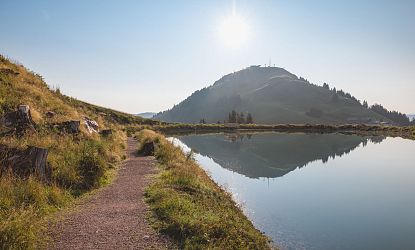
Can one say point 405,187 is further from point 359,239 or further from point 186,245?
point 186,245

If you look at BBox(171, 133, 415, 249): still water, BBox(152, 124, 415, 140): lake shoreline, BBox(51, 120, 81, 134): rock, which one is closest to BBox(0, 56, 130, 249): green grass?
BBox(51, 120, 81, 134): rock

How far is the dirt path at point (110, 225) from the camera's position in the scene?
1120cm

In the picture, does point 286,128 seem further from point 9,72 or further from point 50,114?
point 50,114

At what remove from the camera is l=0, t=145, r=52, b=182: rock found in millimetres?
15875

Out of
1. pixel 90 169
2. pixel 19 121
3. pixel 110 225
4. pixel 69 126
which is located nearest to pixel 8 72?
pixel 69 126

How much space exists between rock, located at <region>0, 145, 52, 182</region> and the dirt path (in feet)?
7.69

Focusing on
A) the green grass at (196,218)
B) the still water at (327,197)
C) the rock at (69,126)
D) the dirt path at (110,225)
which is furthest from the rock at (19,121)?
the still water at (327,197)

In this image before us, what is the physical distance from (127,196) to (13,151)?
5.59 m

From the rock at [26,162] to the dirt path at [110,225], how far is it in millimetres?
2344

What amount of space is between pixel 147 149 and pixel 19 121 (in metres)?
14.0

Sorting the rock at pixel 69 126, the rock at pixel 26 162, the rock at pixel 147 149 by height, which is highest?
the rock at pixel 69 126

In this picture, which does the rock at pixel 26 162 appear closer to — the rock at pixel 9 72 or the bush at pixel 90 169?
the bush at pixel 90 169

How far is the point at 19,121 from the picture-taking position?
23000 mm

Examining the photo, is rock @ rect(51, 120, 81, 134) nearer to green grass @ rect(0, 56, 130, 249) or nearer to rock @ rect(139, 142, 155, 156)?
green grass @ rect(0, 56, 130, 249)
